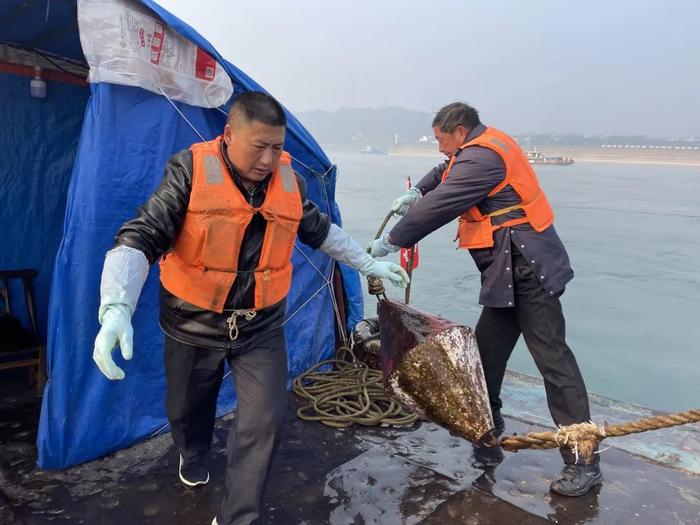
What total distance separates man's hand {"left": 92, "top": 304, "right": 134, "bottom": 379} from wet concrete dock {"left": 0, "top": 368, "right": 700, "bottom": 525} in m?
0.93

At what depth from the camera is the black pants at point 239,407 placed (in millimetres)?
1968

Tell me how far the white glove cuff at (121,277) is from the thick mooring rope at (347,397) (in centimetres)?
172

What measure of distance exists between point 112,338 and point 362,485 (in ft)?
4.83

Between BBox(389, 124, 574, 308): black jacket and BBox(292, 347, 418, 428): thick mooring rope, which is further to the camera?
BBox(292, 347, 418, 428): thick mooring rope

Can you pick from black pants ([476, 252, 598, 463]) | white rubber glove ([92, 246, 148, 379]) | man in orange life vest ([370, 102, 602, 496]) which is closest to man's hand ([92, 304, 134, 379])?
white rubber glove ([92, 246, 148, 379])

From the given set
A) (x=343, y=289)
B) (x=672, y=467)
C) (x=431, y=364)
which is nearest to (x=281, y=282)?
(x=431, y=364)

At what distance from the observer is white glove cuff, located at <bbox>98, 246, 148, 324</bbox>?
5.67ft

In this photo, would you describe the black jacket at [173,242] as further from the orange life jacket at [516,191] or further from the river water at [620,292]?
the river water at [620,292]

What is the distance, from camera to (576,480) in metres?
2.52

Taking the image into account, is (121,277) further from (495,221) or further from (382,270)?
(495,221)

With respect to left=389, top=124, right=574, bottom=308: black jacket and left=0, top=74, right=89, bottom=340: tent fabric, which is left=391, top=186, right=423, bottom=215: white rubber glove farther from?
left=0, top=74, right=89, bottom=340: tent fabric

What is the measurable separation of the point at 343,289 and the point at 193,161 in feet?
7.41

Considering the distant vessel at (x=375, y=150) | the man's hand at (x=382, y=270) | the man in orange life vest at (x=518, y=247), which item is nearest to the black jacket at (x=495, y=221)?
the man in orange life vest at (x=518, y=247)

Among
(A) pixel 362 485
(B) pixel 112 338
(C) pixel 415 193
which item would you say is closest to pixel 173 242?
(B) pixel 112 338
